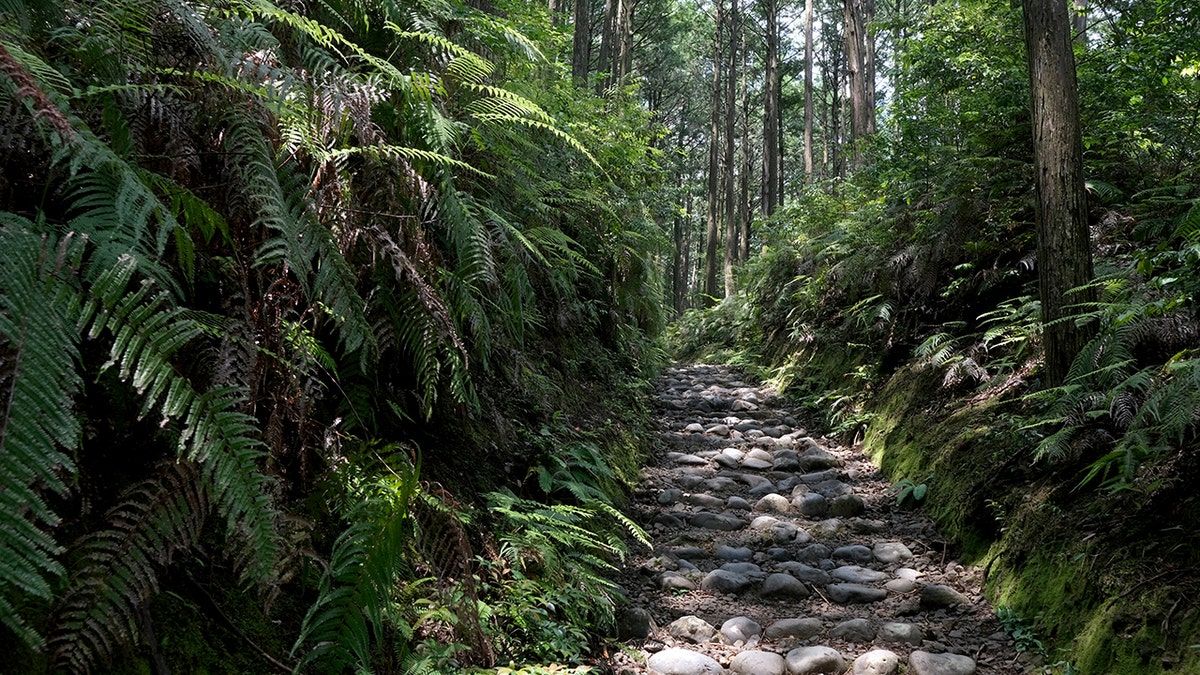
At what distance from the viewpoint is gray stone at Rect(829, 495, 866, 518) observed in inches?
199

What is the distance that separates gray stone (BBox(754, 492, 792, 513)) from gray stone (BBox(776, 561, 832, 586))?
0.96m

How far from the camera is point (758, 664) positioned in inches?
125

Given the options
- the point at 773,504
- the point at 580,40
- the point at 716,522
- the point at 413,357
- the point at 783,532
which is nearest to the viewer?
the point at 413,357

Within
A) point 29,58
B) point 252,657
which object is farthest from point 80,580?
point 29,58

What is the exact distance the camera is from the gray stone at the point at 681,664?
3.09 metres

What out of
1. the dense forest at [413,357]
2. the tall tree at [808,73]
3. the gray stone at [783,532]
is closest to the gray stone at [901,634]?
the dense forest at [413,357]

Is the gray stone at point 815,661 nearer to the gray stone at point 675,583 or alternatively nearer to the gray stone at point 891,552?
the gray stone at point 675,583

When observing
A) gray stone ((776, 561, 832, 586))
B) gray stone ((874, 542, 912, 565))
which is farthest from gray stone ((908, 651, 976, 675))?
gray stone ((874, 542, 912, 565))

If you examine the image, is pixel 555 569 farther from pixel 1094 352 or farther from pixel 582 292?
pixel 582 292

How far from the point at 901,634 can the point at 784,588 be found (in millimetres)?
748

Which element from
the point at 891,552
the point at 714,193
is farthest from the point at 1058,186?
the point at 714,193

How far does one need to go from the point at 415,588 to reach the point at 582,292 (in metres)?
5.12

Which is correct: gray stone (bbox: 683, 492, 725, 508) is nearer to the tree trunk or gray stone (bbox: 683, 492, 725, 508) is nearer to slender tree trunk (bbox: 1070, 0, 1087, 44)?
the tree trunk

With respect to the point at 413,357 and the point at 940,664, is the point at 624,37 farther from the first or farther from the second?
the point at 940,664
